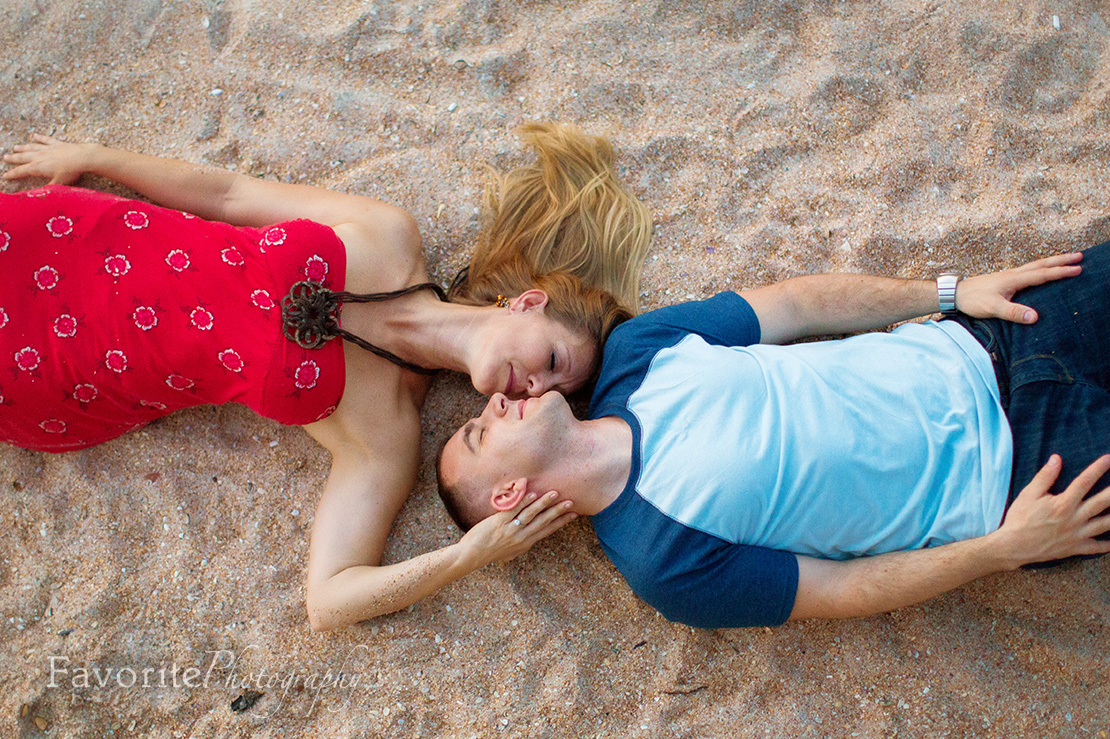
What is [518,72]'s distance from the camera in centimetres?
315

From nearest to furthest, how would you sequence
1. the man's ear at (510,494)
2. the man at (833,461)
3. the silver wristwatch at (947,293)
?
the man at (833,461) < the man's ear at (510,494) < the silver wristwatch at (947,293)

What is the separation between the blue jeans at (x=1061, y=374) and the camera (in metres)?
2.23

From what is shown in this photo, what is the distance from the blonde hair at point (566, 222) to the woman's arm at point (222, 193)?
0.39m

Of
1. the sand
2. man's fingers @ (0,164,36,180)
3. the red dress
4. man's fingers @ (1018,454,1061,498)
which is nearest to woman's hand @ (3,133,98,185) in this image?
man's fingers @ (0,164,36,180)

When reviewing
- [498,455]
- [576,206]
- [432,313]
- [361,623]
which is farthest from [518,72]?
[361,623]

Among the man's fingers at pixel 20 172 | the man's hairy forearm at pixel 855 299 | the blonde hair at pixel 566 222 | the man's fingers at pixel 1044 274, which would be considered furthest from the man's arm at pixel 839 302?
the man's fingers at pixel 20 172

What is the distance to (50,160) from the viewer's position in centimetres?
294

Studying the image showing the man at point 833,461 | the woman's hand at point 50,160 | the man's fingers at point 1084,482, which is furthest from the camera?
the woman's hand at point 50,160

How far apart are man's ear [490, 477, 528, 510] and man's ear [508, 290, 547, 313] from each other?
2.06ft

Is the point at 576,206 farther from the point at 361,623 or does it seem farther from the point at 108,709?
the point at 108,709

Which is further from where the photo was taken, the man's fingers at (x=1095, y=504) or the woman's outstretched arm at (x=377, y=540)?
the woman's outstretched arm at (x=377, y=540)

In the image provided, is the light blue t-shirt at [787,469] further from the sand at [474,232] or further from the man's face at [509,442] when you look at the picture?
the sand at [474,232]

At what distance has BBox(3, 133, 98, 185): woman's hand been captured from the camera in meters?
2.91

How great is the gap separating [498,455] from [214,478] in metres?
Result: 1.26
